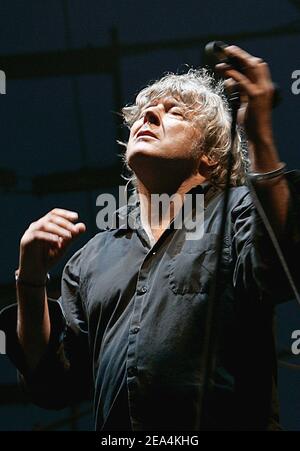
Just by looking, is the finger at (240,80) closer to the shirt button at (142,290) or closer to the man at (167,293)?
the man at (167,293)

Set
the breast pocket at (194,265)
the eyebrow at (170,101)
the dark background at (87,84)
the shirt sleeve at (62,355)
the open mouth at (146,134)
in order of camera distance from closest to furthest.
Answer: the breast pocket at (194,265) < the shirt sleeve at (62,355) < the open mouth at (146,134) < the eyebrow at (170,101) < the dark background at (87,84)

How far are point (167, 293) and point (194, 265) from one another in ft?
0.28

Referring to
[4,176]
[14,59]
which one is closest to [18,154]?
[4,176]

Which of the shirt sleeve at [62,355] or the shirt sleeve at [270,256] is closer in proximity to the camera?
the shirt sleeve at [270,256]

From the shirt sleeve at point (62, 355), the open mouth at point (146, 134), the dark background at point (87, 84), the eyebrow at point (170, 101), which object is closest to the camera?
the shirt sleeve at point (62, 355)

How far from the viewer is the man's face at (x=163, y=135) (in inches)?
60.8

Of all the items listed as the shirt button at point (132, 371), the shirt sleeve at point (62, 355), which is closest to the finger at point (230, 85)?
the shirt button at point (132, 371)

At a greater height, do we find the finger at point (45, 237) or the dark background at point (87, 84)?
the dark background at point (87, 84)

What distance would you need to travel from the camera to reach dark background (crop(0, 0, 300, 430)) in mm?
2658

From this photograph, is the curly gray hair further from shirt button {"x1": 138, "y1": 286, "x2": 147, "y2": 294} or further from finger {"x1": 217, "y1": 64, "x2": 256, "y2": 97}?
finger {"x1": 217, "y1": 64, "x2": 256, "y2": 97}

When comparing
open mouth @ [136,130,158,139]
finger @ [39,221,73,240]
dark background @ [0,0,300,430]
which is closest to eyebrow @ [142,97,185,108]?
open mouth @ [136,130,158,139]

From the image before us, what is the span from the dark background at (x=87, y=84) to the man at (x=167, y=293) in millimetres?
1144

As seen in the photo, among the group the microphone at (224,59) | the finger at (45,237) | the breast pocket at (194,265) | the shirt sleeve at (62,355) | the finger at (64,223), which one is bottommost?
the shirt sleeve at (62,355)
